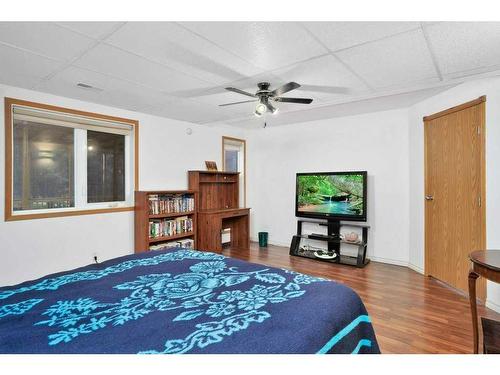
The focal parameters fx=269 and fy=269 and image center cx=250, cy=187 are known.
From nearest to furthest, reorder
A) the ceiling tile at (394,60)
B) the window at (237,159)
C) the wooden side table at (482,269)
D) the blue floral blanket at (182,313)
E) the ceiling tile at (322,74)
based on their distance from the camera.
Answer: the blue floral blanket at (182,313)
the wooden side table at (482,269)
the ceiling tile at (394,60)
the ceiling tile at (322,74)
the window at (237,159)

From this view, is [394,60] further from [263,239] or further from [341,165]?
[263,239]

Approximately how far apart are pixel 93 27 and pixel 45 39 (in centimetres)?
46

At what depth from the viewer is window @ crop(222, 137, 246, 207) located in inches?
221

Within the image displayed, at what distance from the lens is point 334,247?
14.5 ft

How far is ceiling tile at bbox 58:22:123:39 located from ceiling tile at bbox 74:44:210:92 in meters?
0.19

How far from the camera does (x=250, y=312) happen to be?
1178 millimetres

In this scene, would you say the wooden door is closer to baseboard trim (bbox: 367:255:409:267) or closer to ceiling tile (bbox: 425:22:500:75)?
baseboard trim (bbox: 367:255:409:267)

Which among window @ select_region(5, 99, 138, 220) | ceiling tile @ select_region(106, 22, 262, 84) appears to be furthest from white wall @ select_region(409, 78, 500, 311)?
window @ select_region(5, 99, 138, 220)

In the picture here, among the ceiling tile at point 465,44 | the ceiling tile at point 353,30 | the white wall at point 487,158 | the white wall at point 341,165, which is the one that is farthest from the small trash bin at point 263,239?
the ceiling tile at point 353,30

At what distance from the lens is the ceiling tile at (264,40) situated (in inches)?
69.6

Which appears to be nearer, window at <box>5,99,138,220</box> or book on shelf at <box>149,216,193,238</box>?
window at <box>5,99,138,220</box>

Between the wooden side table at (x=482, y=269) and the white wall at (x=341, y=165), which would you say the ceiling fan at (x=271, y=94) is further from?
the wooden side table at (x=482, y=269)

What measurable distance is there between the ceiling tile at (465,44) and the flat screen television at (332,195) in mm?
1997
